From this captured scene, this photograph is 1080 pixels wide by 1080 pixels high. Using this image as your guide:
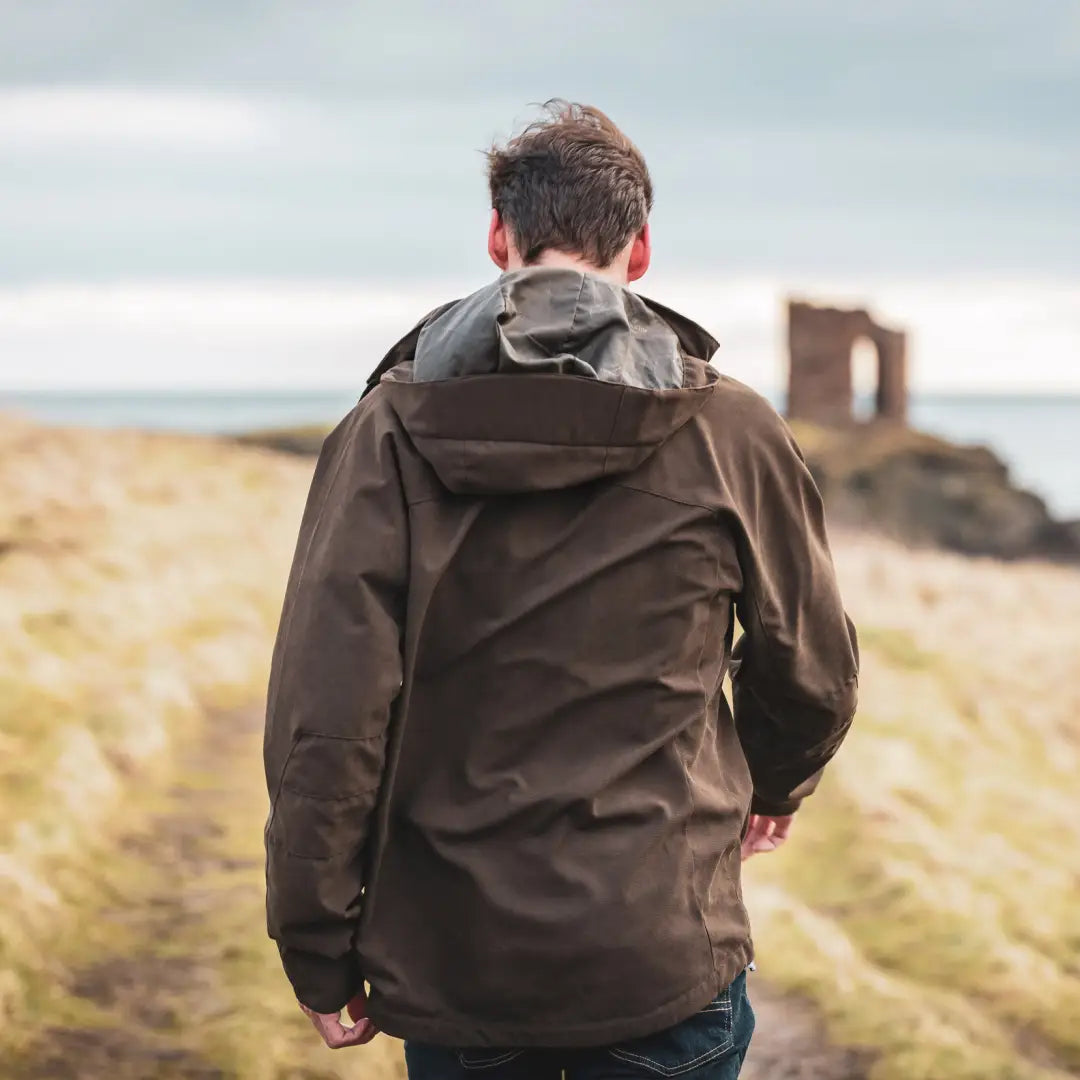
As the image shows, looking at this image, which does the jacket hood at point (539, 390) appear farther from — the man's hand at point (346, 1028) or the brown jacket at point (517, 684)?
the man's hand at point (346, 1028)

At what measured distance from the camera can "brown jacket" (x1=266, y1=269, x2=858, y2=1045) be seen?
2.07 m

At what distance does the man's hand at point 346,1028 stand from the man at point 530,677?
0.08 metres

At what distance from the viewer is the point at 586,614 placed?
2123 millimetres

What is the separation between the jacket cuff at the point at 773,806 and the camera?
2734mm

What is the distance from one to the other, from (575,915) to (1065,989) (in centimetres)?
406

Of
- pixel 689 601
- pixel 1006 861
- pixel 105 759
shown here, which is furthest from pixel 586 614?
pixel 1006 861

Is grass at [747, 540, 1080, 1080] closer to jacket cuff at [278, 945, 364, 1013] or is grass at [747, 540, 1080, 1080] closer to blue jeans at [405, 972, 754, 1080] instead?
A: blue jeans at [405, 972, 754, 1080]

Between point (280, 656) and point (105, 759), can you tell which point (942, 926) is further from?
point (280, 656)

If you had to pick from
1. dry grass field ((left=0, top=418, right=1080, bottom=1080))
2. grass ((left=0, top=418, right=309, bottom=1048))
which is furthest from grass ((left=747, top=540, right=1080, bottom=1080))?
grass ((left=0, top=418, right=309, bottom=1048))

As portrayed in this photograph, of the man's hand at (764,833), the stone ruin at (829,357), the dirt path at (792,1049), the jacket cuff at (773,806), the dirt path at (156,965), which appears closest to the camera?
the jacket cuff at (773,806)

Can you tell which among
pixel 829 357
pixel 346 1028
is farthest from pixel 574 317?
pixel 829 357

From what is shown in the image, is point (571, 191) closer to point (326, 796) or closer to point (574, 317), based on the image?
point (574, 317)

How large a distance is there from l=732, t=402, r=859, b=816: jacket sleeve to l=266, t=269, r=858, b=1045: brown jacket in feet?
0.22

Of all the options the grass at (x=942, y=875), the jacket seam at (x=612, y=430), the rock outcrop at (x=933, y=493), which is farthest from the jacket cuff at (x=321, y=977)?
the rock outcrop at (x=933, y=493)
